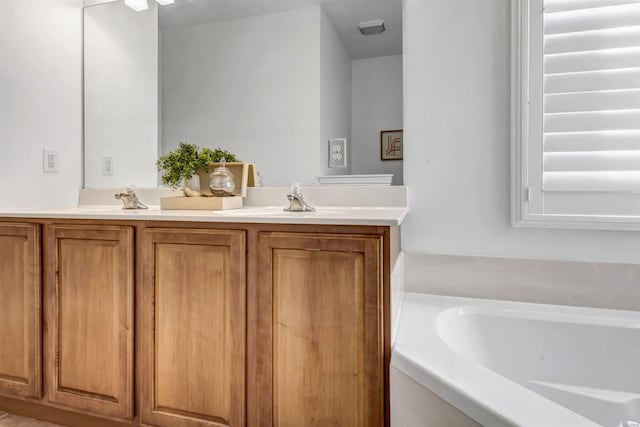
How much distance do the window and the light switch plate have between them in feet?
2.27

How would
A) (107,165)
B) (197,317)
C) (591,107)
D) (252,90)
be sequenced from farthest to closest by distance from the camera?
1. (107,165)
2. (252,90)
3. (591,107)
4. (197,317)

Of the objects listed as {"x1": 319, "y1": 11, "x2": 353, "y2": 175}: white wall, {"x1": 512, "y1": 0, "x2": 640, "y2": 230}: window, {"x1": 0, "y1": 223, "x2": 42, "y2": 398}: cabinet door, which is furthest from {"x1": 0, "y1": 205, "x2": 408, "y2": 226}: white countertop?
{"x1": 512, "y1": 0, "x2": 640, "y2": 230}: window

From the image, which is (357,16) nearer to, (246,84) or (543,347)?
(246,84)

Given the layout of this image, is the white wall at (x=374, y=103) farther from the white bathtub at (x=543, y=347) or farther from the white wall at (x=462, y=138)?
the white bathtub at (x=543, y=347)

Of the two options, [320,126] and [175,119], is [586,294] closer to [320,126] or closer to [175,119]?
[320,126]

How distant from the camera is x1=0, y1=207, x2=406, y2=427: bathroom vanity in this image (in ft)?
3.73

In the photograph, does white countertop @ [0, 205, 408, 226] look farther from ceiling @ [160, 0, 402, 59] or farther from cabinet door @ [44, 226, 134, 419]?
ceiling @ [160, 0, 402, 59]

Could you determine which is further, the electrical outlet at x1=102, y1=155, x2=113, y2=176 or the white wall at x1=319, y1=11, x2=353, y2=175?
the electrical outlet at x1=102, y1=155, x2=113, y2=176

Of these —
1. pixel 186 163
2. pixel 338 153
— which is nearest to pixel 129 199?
pixel 186 163

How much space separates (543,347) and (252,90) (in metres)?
1.63

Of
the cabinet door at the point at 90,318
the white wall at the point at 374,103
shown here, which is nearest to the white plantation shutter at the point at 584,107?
the white wall at the point at 374,103

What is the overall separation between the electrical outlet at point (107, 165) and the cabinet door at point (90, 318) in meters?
0.72

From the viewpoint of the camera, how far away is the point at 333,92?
5.50ft

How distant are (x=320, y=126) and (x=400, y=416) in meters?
1.18
